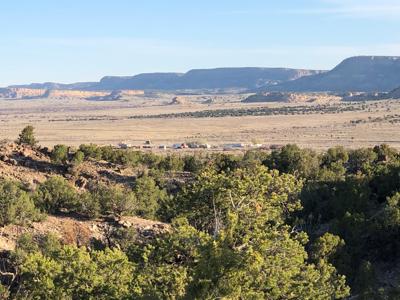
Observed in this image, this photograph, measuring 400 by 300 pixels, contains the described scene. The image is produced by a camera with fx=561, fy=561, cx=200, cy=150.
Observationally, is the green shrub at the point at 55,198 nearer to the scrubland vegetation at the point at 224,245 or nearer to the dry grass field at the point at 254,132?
the scrubland vegetation at the point at 224,245

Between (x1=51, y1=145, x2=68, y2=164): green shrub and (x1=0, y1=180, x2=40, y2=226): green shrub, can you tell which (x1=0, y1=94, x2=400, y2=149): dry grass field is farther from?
(x1=0, y1=180, x2=40, y2=226): green shrub

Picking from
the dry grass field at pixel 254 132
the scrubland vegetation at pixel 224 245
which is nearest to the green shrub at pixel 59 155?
the scrubland vegetation at pixel 224 245

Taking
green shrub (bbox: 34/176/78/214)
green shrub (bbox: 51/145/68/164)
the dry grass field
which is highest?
green shrub (bbox: 51/145/68/164)

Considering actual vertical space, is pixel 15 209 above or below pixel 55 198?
above

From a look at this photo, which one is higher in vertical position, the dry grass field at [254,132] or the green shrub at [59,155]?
the green shrub at [59,155]

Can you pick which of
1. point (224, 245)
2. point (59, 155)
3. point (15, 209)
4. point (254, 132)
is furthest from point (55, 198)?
point (254, 132)

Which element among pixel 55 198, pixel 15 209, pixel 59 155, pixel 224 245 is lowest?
pixel 55 198

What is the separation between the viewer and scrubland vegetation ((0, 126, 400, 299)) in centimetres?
1216

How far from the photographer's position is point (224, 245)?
11.9 meters

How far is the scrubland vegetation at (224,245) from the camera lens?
12156 mm

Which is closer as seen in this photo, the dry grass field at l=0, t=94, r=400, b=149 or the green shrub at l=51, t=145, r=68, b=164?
the green shrub at l=51, t=145, r=68, b=164

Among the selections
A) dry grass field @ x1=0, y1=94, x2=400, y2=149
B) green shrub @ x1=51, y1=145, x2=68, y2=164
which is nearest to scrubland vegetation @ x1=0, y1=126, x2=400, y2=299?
green shrub @ x1=51, y1=145, x2=68, y2=164

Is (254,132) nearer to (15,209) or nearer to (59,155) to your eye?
(59,155)

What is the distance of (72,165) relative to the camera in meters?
35.0
